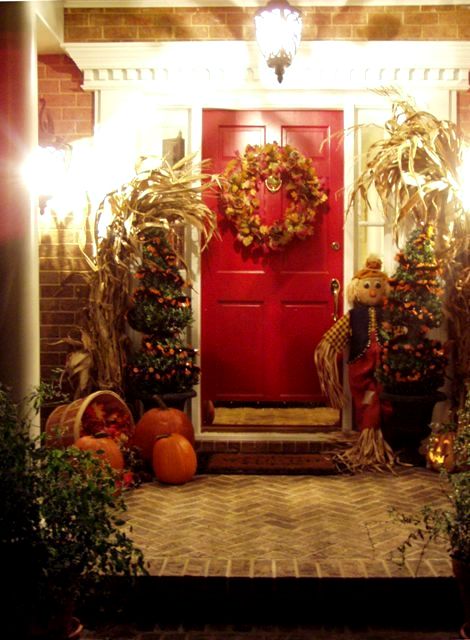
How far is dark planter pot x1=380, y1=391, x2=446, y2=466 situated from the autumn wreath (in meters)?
1.53

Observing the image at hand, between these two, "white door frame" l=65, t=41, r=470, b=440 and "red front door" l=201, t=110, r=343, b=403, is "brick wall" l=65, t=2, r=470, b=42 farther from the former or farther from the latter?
"red front door" l=201, t=110, r=343, b=403

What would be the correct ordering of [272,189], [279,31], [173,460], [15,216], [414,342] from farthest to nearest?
[272,189] < [414,342] < [279,31] < [173,460] < [15,216]

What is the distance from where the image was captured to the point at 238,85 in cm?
654

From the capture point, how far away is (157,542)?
454 cm

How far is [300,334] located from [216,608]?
300 cm

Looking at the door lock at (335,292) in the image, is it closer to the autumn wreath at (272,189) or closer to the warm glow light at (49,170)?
the autumn wreath at (272,189)

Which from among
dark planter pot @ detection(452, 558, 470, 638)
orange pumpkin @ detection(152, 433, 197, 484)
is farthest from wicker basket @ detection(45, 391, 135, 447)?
dark planter pot @ detection(452, 558, 470, 638)

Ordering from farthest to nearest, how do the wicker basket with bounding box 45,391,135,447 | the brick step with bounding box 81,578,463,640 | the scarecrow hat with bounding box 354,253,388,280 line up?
the scarecrow hat with bounding box 354,253,388,280
the wicker basket with bounding box 45,391,135,447
the brick step with bounding box 81,578,463,640

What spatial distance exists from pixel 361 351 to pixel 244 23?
8.97ft

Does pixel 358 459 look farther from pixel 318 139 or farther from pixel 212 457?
pixel 318 139

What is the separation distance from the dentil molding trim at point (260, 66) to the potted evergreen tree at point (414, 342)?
1.33 m

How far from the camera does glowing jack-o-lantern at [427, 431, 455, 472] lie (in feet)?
19.2

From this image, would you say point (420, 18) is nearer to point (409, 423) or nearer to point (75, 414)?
point (409, 423)

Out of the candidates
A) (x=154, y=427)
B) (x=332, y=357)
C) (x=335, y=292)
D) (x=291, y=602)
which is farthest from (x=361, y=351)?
(x=291, y=602)
